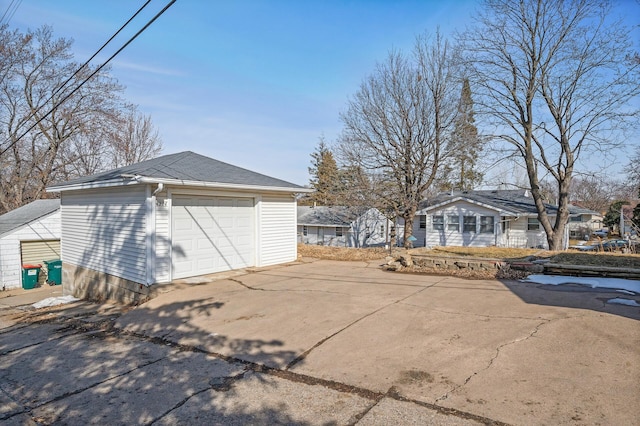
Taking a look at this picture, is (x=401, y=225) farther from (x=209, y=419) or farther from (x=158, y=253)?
(x=209, y=419)

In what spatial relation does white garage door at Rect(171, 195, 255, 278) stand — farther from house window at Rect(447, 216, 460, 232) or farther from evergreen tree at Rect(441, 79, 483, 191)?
house window at Rect(447, 216, 460, 232)

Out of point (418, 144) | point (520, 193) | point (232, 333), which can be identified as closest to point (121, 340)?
point (232, 333)

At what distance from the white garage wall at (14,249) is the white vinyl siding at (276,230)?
40.3 feet

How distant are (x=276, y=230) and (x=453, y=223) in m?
16.2

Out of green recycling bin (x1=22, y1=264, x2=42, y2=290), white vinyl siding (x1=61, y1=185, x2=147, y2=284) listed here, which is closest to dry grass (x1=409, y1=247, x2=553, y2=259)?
white vinyl siding (x1=61, y1=185, x2=147, y2=284)

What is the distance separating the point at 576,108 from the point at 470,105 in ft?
14.8

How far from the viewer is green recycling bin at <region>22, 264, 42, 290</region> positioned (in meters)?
16.2

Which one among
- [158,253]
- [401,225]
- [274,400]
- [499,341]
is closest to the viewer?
[274,400]

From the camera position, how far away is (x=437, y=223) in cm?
2517

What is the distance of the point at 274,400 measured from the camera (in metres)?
3.80

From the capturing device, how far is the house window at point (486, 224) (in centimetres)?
2344

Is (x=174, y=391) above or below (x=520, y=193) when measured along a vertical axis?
below

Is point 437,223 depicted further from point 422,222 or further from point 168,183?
point 168,183

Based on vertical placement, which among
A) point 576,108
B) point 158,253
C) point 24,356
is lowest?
point 24,356
